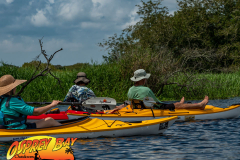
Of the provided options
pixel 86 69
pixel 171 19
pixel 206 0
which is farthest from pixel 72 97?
pixel 206 0

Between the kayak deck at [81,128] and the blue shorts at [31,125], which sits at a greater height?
the blue shorts at [31,125]

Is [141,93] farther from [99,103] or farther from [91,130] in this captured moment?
[91,130]

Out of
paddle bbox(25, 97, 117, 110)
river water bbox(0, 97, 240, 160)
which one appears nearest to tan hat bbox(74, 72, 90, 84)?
paddle bbox(25, 97, 117, 110)

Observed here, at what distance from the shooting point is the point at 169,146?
5.66m

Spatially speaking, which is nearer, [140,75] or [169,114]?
[140,75]

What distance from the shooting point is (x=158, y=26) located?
90.3 ft

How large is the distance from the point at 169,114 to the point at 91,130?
9.06 ft

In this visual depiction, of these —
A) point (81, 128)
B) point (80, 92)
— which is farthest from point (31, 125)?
point (80, 92)

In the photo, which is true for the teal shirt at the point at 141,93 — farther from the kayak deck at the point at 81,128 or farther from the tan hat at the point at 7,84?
the tan hat at the point at 7,84

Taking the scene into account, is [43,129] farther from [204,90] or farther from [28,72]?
[204,90]

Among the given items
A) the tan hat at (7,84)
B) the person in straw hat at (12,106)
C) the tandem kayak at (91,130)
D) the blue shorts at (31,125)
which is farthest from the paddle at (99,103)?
the tan hat at (7,84)

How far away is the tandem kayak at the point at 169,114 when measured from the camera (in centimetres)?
795

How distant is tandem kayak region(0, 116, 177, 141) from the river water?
126mm

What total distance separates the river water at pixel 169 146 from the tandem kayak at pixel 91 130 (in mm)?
126
